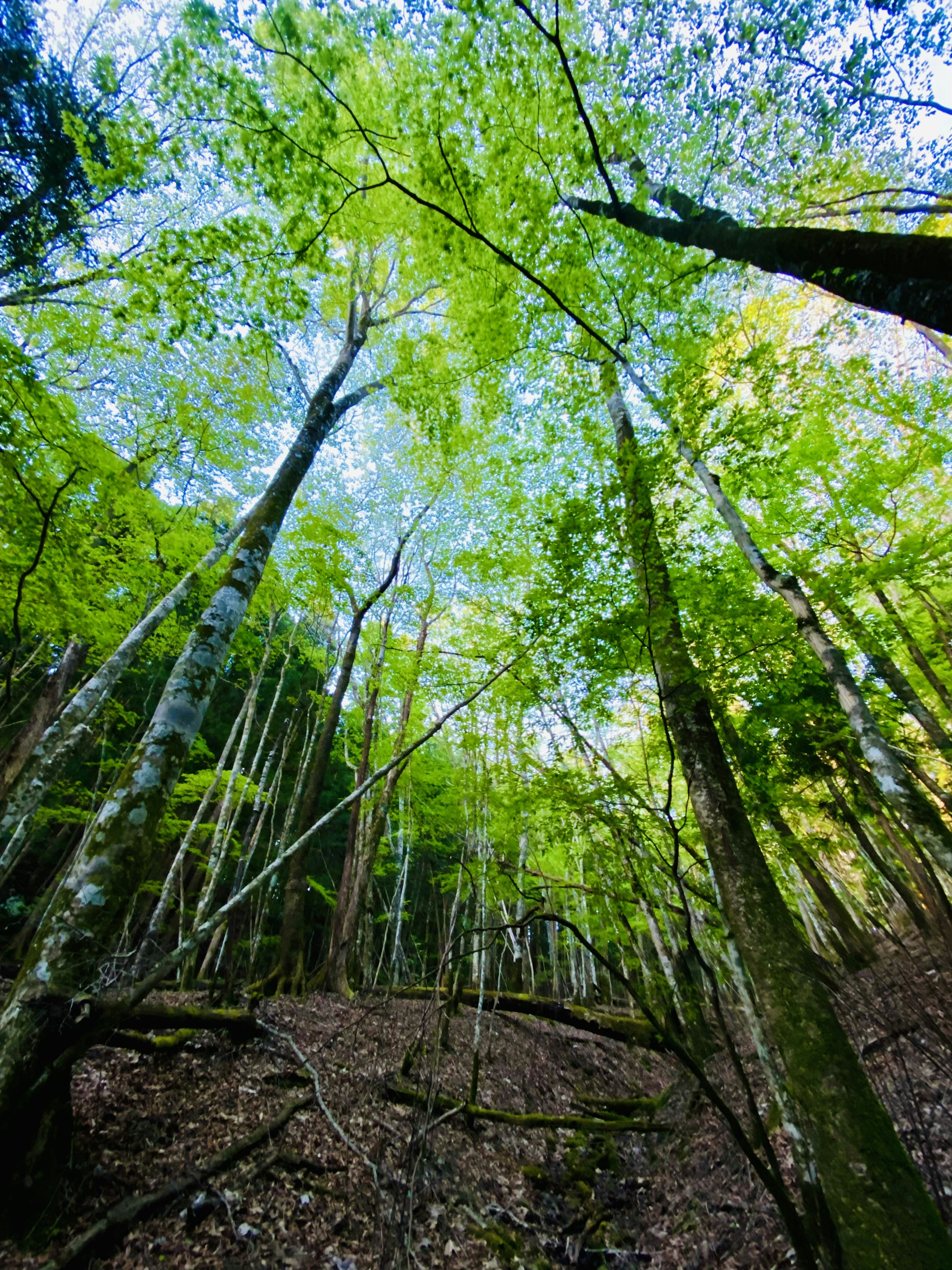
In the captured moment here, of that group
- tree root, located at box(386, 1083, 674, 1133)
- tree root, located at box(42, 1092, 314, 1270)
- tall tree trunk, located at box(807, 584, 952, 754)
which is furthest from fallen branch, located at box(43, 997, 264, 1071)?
tall tree trunk, located at box(807, 584, 952, 754)

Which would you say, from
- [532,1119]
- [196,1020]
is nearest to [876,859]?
[532,1119]

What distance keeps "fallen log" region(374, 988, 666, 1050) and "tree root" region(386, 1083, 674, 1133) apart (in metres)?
5.46

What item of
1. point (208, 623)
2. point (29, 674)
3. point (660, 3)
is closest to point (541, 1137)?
point (208, 623)

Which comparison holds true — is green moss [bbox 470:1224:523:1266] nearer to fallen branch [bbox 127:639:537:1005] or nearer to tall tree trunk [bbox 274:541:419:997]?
fallen branch [bbox 127:639:537:1005]

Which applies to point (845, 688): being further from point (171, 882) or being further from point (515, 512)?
point (171, 882)

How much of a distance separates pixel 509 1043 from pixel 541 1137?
13.1 ft

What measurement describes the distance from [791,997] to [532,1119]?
475 cm

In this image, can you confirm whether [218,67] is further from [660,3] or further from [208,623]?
[208,623]

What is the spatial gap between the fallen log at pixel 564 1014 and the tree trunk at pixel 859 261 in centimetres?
1384

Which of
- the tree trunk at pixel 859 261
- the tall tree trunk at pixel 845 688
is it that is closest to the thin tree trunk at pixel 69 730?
the tree trunk at pixel 859 261

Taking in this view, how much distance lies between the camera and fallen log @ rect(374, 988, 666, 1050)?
11.8 m

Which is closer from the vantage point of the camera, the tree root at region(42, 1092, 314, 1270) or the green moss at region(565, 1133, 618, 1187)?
the tree root at region(42, 1092, 314, 1270)

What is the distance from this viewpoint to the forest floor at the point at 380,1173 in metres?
3.06

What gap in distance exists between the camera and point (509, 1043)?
976cm
